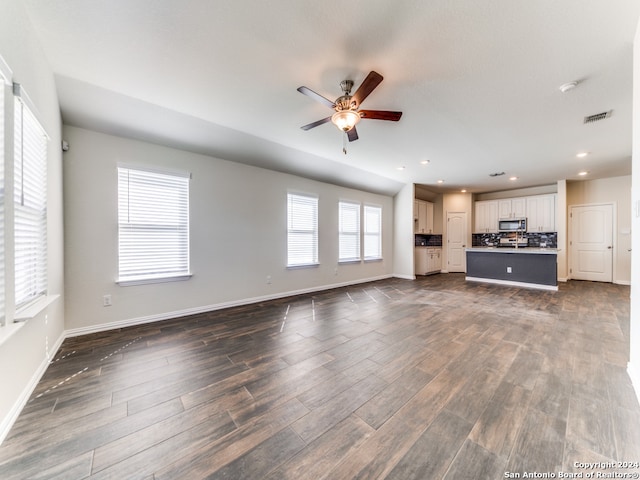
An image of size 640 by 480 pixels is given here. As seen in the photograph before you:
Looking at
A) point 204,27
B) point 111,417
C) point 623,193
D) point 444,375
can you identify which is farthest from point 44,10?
point 623,193

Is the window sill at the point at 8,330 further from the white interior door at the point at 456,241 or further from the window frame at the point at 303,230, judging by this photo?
the white interior door at the point at 456,241

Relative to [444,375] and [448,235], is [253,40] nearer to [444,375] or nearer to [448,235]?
[444,375]

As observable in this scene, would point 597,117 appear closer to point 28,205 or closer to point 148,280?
point 28,205

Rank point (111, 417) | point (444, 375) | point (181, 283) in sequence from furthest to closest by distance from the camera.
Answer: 1. point (181, 283)
2. point (444, 375)
3. point (111, 417)

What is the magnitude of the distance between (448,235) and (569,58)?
6.97m

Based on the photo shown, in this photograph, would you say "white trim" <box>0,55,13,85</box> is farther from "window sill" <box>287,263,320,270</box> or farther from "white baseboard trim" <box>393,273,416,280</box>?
"white baseboard trim" <box>393,273,416,280</box>

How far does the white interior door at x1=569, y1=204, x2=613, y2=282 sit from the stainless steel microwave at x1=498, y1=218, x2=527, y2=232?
106cm

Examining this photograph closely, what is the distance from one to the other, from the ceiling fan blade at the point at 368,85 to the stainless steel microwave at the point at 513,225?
7717 mm

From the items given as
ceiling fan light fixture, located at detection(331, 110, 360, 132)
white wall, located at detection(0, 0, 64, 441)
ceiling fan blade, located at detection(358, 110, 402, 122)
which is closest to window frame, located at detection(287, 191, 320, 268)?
ceiling fan light fixture, located at detection(331, 110, 360, 132)

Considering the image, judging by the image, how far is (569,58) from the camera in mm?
2135

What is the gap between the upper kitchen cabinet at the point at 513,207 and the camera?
751cm

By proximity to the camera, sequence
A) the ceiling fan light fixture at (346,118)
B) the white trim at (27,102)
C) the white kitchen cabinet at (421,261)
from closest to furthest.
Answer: the white trim at (27,102) → the ceiling fan light fixture at (346,118) → the white kitchen cabinet at (421,261)

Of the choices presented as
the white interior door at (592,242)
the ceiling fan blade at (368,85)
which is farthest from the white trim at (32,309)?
the white interior door at (592,242)

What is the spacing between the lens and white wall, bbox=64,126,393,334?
118 inches
